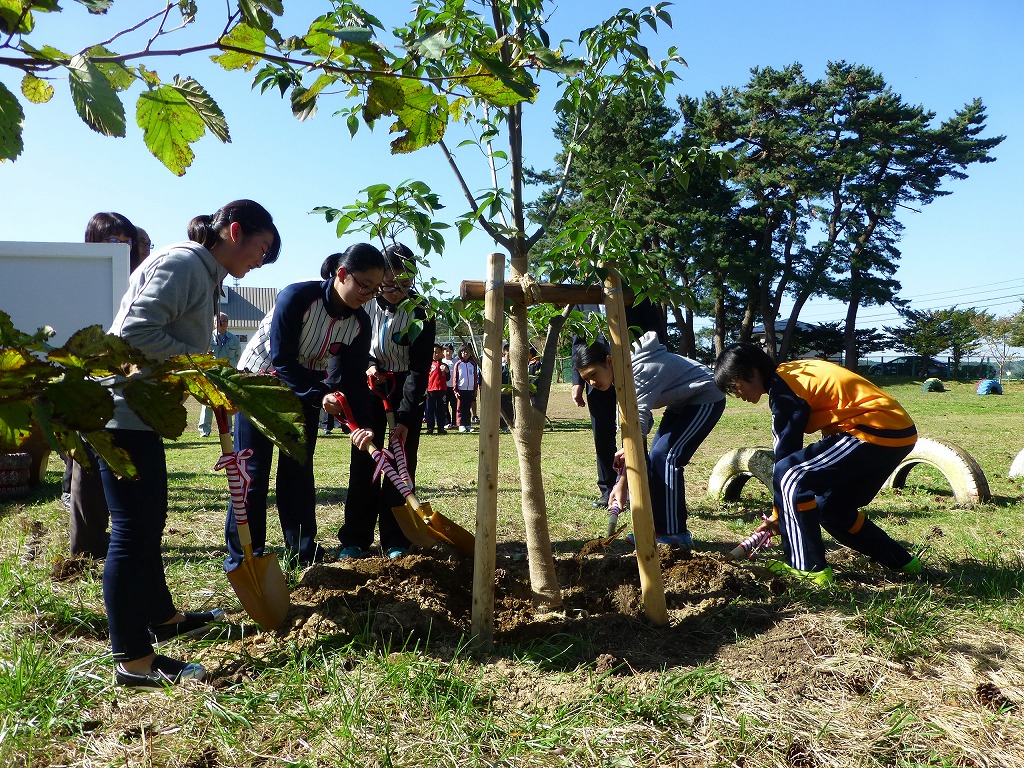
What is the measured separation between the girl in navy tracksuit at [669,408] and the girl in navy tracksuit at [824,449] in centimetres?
64

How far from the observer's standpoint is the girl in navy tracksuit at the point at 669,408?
172 inches

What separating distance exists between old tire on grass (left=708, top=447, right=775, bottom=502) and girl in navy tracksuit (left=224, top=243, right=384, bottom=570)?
116 inches

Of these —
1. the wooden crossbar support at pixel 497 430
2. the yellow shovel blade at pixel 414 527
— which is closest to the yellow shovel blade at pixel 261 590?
the wooden crossbar support at pixel 497 430

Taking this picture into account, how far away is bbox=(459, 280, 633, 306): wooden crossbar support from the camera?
2828 mm

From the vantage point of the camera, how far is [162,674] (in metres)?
2.42

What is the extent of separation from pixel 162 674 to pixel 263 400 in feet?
5.89

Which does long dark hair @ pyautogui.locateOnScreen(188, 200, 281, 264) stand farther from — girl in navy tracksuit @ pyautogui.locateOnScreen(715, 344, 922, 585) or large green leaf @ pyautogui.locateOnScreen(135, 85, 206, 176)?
girl in navy tracksuit @ pyautogui.locateOnScreen(715, 344, 922, 585)

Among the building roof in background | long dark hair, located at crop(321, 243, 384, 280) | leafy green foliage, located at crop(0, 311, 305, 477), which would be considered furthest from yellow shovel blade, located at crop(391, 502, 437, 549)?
the building roof in background

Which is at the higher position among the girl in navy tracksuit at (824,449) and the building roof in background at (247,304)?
the building roof in background at (247,304)

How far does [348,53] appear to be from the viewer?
1122mm

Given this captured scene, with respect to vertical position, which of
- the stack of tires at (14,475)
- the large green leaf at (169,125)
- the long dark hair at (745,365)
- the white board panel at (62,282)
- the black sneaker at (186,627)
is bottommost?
the black sneaker at (186,627)

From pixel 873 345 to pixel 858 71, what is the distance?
50.6 feet

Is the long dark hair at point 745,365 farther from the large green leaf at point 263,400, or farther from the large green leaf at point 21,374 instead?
the large green leaf at point 21,374

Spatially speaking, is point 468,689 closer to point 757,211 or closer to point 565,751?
point 565,751
